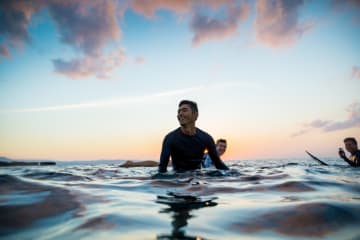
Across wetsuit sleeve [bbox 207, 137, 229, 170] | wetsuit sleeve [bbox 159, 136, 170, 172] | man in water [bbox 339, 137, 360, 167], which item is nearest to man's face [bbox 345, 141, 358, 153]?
man in water [bbox 339, 137, 360, 167]

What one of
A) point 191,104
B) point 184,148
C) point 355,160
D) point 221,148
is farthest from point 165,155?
point 355,160

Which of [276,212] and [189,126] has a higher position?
[189,126]

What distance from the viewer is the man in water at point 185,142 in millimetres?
6030

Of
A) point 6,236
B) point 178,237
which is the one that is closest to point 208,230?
point 178,237

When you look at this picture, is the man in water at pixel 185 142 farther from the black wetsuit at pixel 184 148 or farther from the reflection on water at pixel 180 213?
the reflection on water at pixel 180 213

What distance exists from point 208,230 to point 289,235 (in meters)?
0.42

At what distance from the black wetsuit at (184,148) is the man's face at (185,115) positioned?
0.98ft

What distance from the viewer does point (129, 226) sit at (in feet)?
4.28

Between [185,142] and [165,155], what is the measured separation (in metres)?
0.64

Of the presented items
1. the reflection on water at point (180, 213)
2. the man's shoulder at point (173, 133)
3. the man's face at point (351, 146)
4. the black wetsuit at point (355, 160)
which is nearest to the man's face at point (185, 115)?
the man's shoulder at point (173, 133)

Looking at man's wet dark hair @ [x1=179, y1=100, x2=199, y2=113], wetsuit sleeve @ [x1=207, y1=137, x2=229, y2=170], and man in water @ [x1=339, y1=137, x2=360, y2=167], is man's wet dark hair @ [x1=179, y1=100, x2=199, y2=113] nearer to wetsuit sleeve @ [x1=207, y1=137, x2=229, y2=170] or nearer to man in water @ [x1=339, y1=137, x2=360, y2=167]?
wetsuit sleeve @ [x1=207, y1=137, x2=229, y2=170]

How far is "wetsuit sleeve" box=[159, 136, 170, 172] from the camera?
19.1ft

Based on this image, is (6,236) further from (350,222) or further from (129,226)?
(350,222)

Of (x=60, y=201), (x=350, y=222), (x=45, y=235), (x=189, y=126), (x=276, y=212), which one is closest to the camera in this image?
(x=45, y=235)
